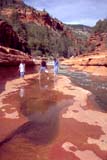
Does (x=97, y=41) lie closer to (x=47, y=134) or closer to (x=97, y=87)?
(x=97, y=87)

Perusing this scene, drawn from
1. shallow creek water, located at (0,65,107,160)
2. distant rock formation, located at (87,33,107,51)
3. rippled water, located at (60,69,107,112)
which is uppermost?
distant rock formation, located at (87,33,107,51)

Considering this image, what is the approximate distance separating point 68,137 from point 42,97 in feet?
25.9

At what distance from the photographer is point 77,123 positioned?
12.2 metres

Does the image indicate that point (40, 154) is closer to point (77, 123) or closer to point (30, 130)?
point (30, 130)

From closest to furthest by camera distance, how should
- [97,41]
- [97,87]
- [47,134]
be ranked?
[47,134] < [97,87] < [97,41]

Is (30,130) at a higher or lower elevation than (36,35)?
lower

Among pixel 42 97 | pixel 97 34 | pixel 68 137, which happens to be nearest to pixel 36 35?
pixel 97 34

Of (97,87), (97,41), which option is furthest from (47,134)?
(97,41)

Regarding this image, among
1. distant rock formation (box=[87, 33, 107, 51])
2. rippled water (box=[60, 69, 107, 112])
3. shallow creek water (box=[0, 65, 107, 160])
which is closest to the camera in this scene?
shallow creek water (box=[0, 65, 107, 160])

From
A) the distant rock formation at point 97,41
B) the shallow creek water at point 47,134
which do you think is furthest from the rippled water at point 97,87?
the distant rock formation at point 97,41

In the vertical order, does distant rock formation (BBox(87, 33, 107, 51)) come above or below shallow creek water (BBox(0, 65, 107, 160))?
above

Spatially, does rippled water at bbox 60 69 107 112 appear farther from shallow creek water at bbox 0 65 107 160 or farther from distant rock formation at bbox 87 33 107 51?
distant rock formation at bbox 87 33 107 51

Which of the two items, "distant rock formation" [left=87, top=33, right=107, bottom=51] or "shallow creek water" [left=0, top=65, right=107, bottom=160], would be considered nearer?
"shallow creek water" [left=0, top=65, right=107, bottom=160]

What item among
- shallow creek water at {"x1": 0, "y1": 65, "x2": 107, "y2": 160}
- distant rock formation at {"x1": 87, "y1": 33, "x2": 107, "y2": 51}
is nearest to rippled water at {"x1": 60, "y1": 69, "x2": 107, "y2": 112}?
shallow creek water at {"x1": 0, "y1": 65, "x2": 107, "y2": 160}
